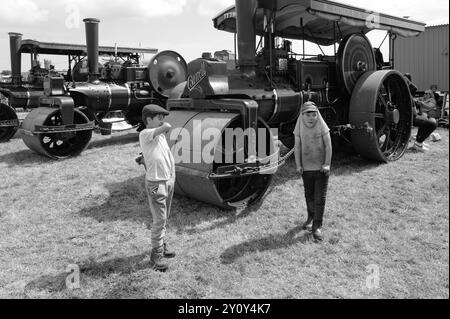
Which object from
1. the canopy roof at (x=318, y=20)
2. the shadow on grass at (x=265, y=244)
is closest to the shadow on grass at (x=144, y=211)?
the shadow on grass at (x=265, y=244)

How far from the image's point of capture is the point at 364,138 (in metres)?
5.69

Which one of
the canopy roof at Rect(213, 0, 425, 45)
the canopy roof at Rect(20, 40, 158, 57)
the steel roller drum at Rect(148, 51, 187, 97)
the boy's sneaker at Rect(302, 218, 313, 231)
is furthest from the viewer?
the canopy roof at Rect(20, 40, 158, 57)

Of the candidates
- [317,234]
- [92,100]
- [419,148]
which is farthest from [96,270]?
[92,100]

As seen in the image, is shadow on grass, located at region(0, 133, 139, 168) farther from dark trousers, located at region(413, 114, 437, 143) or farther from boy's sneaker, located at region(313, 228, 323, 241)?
dark trousers, located at region(413, 114, 437, 143)

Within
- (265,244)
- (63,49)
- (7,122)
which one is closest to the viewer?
(265,244)

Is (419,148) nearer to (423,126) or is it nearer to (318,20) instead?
(423,126)

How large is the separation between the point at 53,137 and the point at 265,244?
17.3 feet

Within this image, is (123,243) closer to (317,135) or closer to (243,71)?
(317,135)

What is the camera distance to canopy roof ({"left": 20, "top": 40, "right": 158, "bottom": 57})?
12.2 metres

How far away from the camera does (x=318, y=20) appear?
632 centimetres

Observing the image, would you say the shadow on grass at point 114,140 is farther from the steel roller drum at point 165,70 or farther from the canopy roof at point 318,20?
the canopy roof at point 318,20

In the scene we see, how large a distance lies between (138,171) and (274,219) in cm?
276

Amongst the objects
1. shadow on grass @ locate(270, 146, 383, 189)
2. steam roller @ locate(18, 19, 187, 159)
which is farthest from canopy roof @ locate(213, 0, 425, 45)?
steam roller @ locate(18, 19, 187, 159)

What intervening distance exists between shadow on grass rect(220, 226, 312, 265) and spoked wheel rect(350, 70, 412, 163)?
2532 mm
